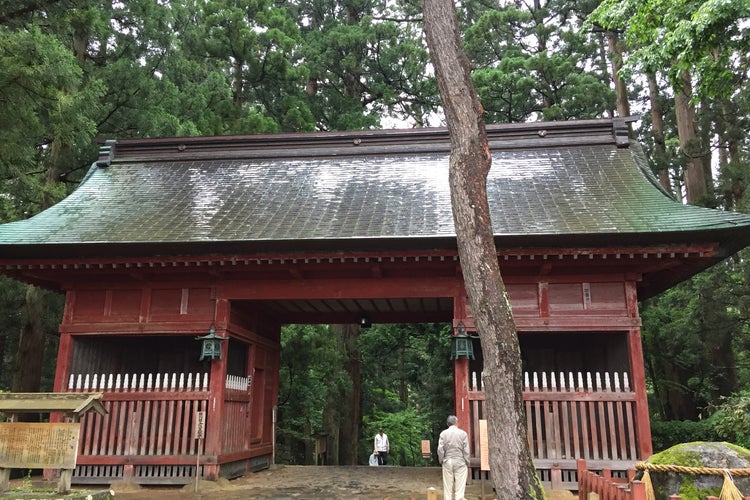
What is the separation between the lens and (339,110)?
23.6m

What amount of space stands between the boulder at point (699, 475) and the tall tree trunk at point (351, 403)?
15.2 metres

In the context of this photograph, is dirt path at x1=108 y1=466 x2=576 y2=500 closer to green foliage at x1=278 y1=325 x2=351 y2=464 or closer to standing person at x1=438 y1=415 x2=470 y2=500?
standing person at x1=438 y1=415 x2=470 y2=500

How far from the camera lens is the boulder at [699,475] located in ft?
15.1

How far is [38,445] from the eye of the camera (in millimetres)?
7141

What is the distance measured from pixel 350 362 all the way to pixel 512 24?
14092 mm

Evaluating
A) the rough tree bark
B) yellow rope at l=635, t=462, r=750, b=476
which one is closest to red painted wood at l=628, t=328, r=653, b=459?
yellow rope at l=635, t=462, r=750, b=476

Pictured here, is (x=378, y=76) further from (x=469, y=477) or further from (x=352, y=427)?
(x=469, y=477)

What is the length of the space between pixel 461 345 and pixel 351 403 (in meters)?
11.9

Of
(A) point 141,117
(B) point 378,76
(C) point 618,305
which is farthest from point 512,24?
(C) point 618,305

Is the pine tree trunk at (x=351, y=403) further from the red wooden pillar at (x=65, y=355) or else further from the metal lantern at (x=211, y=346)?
the red wooden pillar at (x=65, y=355)

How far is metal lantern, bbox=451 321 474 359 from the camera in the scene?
364 inches

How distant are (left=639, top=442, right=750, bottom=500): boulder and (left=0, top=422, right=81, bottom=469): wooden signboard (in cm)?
665

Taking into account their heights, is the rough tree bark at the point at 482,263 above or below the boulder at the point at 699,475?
above

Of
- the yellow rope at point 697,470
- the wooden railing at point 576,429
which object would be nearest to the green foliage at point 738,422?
the wooden railing at point 576,429
